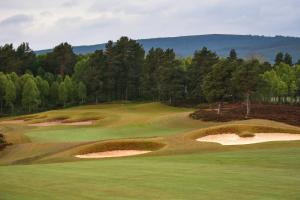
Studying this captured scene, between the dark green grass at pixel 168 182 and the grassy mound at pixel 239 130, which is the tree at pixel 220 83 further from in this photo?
the dark green grass at pixel 168 182

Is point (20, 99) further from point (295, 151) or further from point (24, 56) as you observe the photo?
point (295, 151)

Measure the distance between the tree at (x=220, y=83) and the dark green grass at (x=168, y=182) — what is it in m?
38.4

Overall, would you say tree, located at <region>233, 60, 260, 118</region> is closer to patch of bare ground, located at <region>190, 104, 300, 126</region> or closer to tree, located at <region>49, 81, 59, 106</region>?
patch of bare ground, located at <region>190, 104, 300, 126</region>

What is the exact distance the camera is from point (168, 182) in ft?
49.0

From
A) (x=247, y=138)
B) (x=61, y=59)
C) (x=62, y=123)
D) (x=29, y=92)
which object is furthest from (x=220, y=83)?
(x=61, y=59)

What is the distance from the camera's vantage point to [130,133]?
156 ft

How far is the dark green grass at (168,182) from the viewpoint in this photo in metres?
12.7

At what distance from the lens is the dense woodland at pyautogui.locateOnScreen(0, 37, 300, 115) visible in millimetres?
92500

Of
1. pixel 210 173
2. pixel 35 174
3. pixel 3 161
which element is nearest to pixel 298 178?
pixel 210 173

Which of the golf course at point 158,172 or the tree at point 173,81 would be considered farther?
the tree at point 173,81

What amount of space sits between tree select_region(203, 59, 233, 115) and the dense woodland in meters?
17.9

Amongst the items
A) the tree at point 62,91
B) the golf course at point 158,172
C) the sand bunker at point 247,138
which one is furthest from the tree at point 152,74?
the golf course at point 158,172

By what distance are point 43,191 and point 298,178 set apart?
8.33 metres

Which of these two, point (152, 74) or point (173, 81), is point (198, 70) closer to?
point (173, 81)
